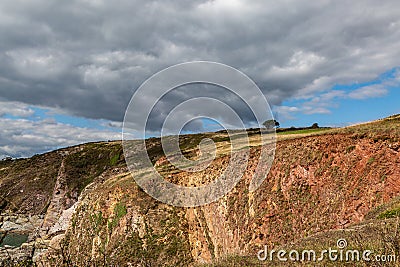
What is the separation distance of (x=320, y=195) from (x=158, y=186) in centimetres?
2255

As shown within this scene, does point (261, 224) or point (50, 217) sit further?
point (50, 217)

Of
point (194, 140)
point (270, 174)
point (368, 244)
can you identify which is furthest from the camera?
point (194, 140)

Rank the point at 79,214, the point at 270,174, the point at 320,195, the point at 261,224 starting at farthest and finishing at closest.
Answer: the point at 79,214, the point at 270,174, the point at 261,224, the point at 320,195

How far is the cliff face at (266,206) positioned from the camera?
80.9 feet

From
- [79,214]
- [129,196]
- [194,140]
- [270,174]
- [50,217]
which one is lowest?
[50,217]

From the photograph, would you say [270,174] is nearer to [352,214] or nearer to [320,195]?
[320,195]

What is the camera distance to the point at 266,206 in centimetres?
3005

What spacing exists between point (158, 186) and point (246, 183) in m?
14.2

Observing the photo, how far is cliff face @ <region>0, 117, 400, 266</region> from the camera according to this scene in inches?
971

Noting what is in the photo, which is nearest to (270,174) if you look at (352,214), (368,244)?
(352,214)

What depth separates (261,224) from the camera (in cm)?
2931

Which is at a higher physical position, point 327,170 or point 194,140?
point 194,140

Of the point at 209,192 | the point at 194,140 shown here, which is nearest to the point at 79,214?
the point at 209,192

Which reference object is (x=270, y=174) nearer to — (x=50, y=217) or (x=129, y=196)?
(x=129, y=196)
